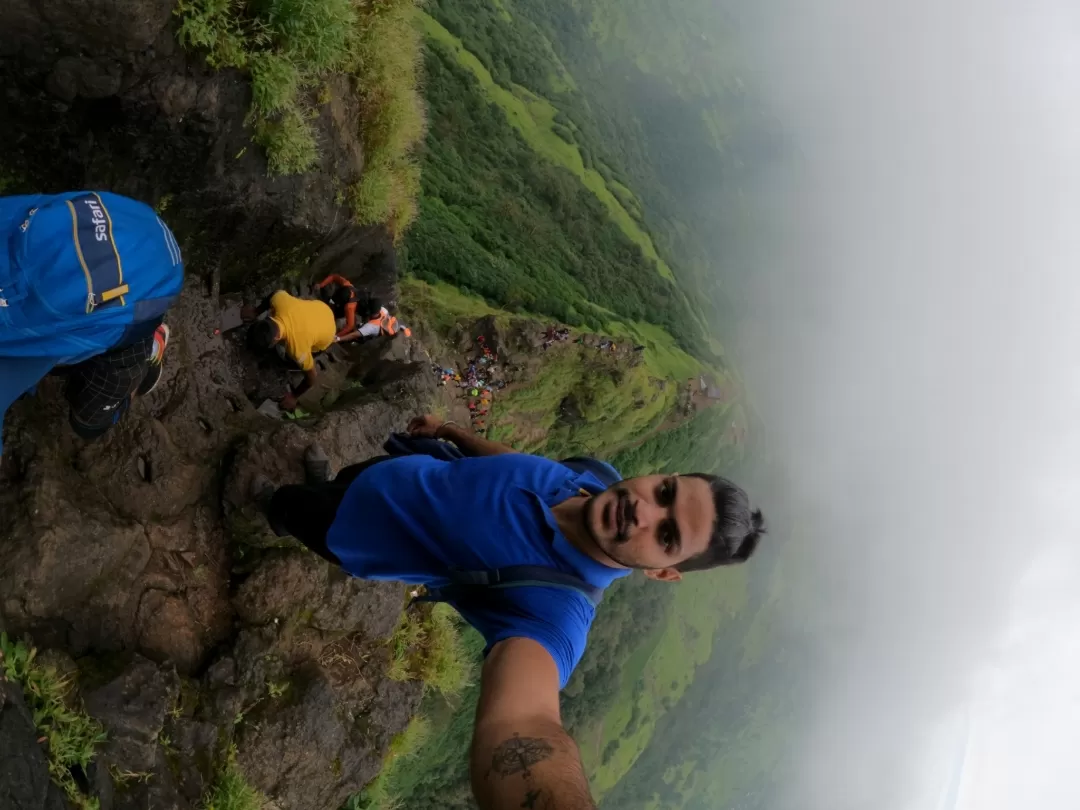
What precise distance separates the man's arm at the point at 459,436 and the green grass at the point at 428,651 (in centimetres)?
295

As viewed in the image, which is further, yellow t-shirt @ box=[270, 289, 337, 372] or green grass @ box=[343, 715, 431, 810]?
green grass @ box=[343, 715, 431, 810]

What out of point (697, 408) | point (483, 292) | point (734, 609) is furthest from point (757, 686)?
point (483, 292)

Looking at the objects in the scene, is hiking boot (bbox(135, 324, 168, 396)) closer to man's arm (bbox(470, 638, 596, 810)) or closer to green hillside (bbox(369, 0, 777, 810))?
man's arm (bbox(470, 638, 596, 810))

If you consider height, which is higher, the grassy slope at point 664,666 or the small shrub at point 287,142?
the small shrub at point 287,142

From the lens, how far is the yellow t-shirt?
19.0 ft

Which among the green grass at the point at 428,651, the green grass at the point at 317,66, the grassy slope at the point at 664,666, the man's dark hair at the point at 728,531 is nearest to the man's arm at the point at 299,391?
the green grass at the point at 317,66

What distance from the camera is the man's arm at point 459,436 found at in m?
4.30

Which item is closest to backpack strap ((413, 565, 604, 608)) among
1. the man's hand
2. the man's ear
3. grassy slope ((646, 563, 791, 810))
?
the man's ear

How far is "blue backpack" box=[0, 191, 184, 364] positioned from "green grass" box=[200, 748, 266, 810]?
3.22 meters

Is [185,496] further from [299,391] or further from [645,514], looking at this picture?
[645,514]

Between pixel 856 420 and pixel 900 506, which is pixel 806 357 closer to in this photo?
pixel 856 420

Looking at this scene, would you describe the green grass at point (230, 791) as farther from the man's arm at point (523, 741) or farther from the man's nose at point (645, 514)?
the man's nose at point (645, 514)

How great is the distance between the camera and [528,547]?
3.04 m

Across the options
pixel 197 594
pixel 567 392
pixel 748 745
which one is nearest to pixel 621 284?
pixel 567 392
